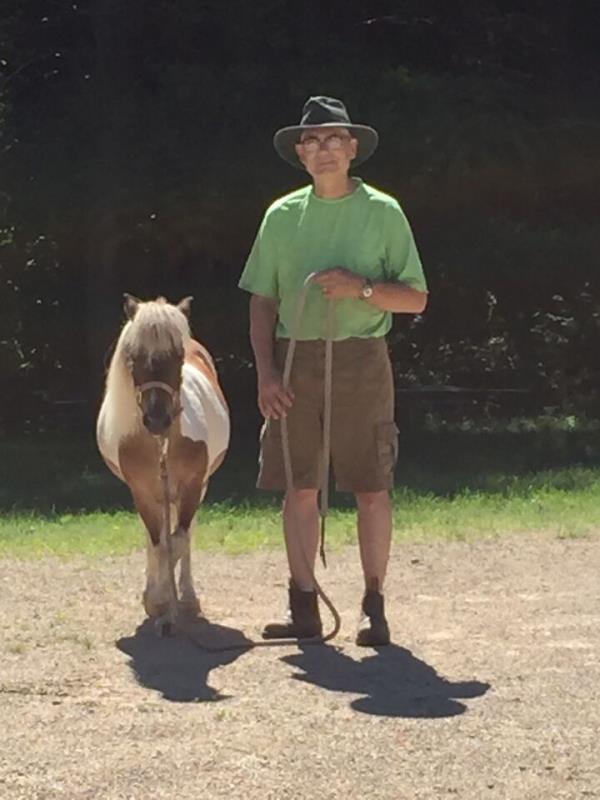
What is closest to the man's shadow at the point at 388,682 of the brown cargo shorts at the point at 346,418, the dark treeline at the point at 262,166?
the brown cargo shorts at the point at 346,418

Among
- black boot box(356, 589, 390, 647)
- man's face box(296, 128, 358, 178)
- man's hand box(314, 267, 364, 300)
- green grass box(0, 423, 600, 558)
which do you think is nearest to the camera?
man's hand box(314, 267, 364, 300)

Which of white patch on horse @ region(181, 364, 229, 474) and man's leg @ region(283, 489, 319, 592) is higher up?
white patch on horse @ region(181, 364, 229, 474)

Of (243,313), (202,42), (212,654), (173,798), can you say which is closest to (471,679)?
(212,654)

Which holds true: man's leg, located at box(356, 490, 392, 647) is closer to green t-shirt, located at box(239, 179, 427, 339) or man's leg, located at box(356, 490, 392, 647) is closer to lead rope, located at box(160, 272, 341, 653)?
lead rope, located at box(160, 272, 341, 653)

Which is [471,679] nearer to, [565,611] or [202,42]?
[565,611]

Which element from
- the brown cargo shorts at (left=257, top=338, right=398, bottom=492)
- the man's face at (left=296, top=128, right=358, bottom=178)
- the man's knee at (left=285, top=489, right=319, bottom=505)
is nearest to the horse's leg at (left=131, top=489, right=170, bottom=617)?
the man's knee at (left=285, top=489, right=319, bottom=505)

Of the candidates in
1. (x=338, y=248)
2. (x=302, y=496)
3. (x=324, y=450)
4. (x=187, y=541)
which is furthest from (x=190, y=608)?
(x=338, y=248)

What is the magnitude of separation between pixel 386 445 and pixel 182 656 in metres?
1.14

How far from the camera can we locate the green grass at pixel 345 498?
9320 mm

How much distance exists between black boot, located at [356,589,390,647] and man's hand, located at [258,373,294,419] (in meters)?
0.79

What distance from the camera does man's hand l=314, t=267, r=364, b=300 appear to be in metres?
5.77

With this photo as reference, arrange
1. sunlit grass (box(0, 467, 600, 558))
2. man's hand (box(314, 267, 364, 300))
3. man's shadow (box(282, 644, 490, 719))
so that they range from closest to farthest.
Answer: man's shadow (box(282, 644, 490, 719))
man's hand (box(314, 267, 364, 300))
sunlit grass (box(0, 467, 600, 558))

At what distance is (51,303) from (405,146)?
449cm

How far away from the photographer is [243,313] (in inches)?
592
